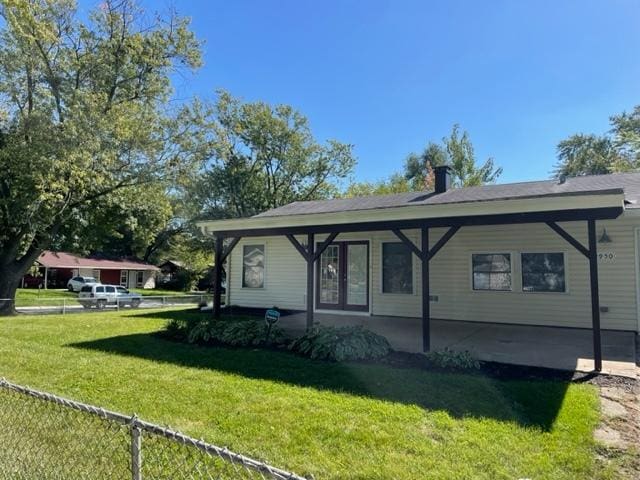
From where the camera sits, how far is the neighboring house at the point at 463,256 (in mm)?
6918

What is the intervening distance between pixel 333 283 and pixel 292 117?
78.8ft

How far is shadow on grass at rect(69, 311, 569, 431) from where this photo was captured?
4395 millimetres

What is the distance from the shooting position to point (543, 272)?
9461 millimetres

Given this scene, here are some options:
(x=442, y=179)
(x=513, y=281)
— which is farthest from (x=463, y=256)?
(x=442, y=179)

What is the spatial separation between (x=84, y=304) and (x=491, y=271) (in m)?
15.8

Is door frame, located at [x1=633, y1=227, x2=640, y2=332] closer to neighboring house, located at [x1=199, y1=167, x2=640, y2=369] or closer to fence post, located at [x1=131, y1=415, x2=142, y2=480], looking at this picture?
neighboring house, located at [x1=199, y1=167, x2=640, y2=369]

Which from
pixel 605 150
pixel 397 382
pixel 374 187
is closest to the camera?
pixel 397 382

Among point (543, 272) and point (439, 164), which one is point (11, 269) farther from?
point (439, 164)

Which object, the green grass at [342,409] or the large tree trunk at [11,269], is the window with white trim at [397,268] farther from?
the large tree trunk at [11,269]

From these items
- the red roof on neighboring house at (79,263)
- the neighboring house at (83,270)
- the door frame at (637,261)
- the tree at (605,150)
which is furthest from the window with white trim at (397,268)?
the red roof on neighboring house at (79,263)

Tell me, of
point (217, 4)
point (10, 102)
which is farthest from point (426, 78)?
point (10, 102)

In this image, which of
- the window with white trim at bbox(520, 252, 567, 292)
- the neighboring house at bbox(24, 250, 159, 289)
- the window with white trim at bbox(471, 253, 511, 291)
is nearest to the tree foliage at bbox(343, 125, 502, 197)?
the window with white trim at bbox(471, 253, 511, 291)

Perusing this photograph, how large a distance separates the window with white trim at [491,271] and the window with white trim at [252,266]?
6038mm

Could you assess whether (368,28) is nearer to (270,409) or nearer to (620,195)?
(620,195)
